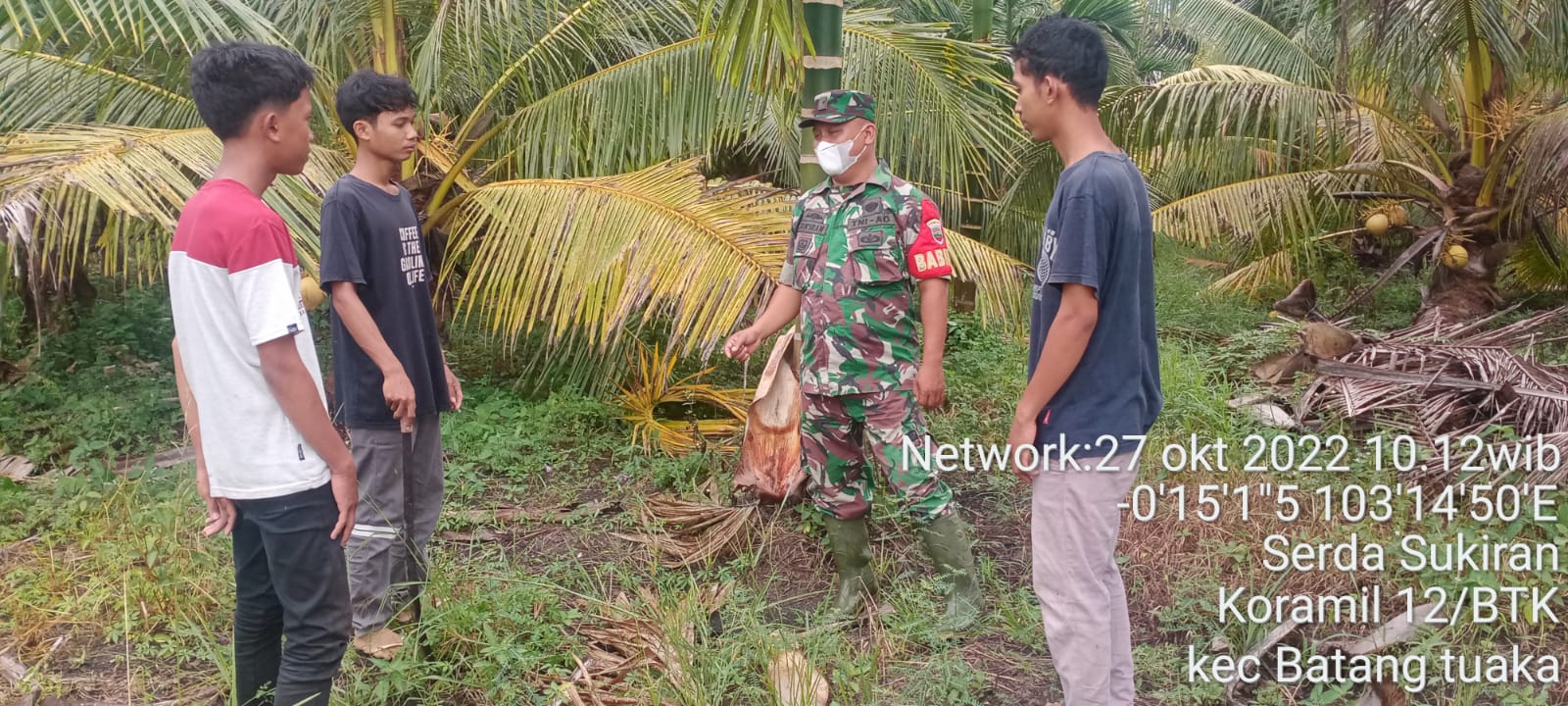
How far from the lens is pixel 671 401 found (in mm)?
5238

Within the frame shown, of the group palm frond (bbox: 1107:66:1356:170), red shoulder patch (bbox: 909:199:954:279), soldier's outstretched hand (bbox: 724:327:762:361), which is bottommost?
soldier's outstretched hand (bbox: 724:327:762:361)

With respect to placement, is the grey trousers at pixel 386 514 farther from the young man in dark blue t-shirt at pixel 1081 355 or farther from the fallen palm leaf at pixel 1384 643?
the fallen palm leaf at pixel 1384 643

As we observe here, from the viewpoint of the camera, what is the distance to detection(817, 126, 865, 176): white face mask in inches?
122

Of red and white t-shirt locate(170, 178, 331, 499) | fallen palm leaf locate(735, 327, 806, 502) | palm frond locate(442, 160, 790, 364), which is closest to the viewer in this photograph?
red and white t-shirt locate(170, 178, 331, 499)

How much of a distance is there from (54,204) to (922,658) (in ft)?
10.1

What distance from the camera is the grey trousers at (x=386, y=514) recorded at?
2.89 m

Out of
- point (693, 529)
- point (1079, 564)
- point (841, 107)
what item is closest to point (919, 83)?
point (841, 107)

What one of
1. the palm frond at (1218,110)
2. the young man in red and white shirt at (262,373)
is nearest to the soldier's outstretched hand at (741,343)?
the young man in red and white shirt at (262,373)

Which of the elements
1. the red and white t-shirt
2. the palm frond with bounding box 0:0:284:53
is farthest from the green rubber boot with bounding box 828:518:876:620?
the palm frond with bounding box 0:0:284:53

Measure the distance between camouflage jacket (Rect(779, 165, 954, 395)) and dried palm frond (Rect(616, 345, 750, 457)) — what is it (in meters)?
1.58

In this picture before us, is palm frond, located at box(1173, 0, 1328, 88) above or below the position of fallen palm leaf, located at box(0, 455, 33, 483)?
above

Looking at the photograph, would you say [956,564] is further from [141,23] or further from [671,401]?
[141,23]

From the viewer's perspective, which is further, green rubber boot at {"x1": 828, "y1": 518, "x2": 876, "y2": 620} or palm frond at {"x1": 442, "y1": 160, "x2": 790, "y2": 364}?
palm frond at {"x1": 442, "y1": 160, "x2": 790, "y2": 364}

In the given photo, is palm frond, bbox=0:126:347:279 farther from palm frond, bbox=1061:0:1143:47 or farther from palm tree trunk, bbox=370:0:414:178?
palm frond, bbox=1061:0:1143:47
